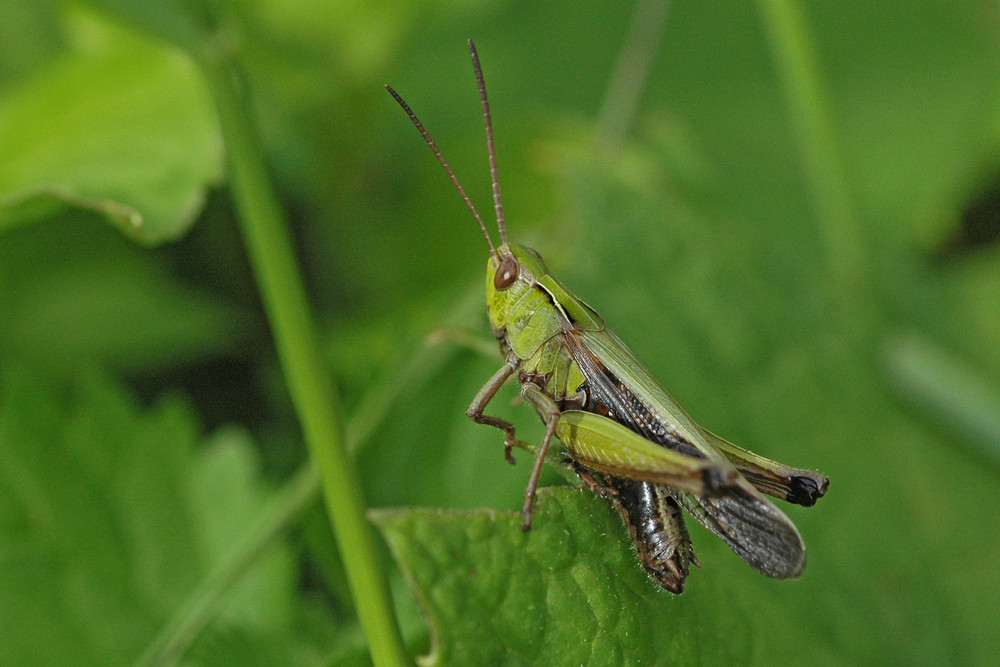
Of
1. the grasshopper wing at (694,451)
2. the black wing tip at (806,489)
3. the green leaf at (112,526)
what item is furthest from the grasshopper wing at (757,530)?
the green leaf at (112,526)

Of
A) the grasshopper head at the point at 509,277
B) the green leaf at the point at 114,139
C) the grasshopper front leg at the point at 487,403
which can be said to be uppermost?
the green leaf at the point at 114,139

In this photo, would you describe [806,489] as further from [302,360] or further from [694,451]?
[302,360]

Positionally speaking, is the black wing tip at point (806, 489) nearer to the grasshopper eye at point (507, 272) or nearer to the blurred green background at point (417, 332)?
the blurred green background at point (417, 332)

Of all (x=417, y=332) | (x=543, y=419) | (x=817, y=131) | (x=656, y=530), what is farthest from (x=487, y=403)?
(x=817, y=131)

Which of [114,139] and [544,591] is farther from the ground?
[114,139]

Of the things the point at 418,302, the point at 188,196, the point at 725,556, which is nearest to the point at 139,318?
the point at 418,302

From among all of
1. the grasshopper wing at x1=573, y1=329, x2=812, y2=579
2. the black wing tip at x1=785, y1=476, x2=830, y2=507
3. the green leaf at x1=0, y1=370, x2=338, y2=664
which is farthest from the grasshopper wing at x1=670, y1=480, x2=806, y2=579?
the green leaf at x1=0, y1=370, x2=338, y2=664
